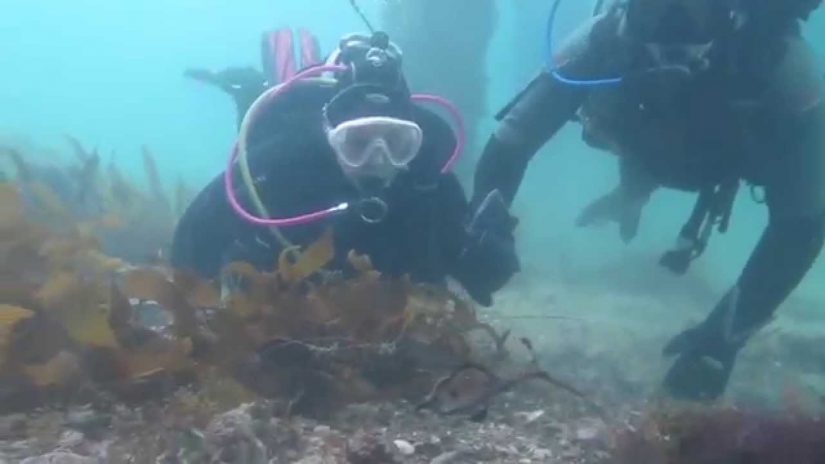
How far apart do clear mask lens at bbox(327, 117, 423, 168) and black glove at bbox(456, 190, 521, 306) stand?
575 millimetres

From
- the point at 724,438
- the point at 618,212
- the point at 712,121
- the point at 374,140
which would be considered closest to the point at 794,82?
the point at 712,121

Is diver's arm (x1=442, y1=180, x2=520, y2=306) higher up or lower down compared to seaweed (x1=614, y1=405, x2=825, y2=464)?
lower down

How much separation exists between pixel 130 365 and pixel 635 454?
1.93 metres

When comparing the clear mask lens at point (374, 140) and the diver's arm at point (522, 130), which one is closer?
the clear mask lens at point (374, 140)

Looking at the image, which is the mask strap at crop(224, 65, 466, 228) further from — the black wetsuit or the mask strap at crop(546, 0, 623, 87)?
the mask strap at crop(546, 0, 623, 87)

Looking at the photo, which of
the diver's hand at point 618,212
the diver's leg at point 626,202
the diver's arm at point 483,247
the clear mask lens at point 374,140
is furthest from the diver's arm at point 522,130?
the clear mask lens at point 374,140

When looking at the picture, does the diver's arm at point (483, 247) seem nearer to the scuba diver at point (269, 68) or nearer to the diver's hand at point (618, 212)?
the diver's hand at point (618, 212)

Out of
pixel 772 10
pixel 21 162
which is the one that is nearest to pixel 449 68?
pixel 21 162

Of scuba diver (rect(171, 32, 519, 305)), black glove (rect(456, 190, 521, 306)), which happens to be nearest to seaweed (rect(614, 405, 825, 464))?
black glove (rect(456, 190, 521, 306))

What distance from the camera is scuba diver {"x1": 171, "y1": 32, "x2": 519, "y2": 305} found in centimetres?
437

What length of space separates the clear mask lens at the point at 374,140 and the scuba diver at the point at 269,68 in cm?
399

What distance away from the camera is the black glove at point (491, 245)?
451cm

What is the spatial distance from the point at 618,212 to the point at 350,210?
13.5 ft

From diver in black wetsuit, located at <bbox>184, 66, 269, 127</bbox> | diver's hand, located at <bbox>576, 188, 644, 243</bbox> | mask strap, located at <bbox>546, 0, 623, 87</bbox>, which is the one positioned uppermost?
mask strap, located at <bbox>546, 0, 623, 87</bbox>
